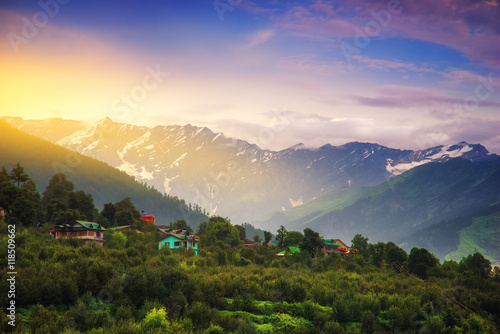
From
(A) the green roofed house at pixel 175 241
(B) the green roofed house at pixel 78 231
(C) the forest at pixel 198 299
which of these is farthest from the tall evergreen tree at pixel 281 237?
(B) the green roofed house at pixel 78 231

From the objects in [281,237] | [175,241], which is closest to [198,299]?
[175,241]

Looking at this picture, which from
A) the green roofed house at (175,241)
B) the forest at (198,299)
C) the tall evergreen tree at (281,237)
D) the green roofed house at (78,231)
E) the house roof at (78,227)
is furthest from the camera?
the tall evergreen tree at (281,237)

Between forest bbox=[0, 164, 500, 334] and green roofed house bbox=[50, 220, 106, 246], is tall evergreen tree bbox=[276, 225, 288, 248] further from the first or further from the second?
green roofed house bbox=[50, 220, 106, 246]

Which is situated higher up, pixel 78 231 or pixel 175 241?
pixel 78 231

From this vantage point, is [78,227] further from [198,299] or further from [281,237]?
[281,237]

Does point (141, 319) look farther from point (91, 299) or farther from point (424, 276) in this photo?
point (424, 276)

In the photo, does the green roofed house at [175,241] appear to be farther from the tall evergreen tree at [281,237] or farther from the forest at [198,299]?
the tall evergreen tree at [281,237]

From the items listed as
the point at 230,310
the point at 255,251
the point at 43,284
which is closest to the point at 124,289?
the point at 43,284

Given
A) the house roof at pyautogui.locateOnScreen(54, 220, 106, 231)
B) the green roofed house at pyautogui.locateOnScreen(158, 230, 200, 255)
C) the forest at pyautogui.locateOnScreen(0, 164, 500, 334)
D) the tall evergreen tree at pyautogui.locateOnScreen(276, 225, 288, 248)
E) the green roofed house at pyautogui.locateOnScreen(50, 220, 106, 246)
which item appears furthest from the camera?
the tall evergreen tree at pyautogui.locateOnScreen(276, 225, 288, 248)

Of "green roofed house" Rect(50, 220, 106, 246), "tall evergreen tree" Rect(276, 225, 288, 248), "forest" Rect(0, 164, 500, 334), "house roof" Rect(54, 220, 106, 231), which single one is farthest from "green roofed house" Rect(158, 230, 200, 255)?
"tall evergreen tree" Rect(276, 225, 288, 248)

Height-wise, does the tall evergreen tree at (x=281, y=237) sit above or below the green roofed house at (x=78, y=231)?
below

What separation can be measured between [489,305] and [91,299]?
212ft

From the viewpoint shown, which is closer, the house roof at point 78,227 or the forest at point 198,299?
the forest at point 198,299

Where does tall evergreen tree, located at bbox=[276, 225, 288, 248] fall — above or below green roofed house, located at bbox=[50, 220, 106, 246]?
below
